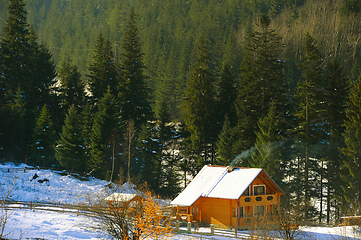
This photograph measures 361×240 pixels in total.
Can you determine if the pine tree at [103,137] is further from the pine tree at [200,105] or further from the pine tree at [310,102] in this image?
the pine tree at [310,102]

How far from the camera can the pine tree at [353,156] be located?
147 feet

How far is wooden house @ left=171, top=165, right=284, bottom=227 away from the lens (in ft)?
124

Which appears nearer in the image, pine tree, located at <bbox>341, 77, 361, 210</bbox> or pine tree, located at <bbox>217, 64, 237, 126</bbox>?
pine tree, located at <bbox>341, 77, 361, 210</bbox>

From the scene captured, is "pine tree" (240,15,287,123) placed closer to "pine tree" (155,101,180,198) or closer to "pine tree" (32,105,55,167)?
"pine tree" (155,101,180,198)

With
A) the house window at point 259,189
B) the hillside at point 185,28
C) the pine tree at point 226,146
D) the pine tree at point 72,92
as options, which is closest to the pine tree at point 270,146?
the pine tree at point 226,146

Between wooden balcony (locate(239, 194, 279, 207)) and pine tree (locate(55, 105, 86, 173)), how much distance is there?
1074 inches

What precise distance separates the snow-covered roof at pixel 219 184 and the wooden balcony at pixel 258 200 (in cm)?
124

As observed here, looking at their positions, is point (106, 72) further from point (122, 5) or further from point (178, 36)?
point (122, 5)

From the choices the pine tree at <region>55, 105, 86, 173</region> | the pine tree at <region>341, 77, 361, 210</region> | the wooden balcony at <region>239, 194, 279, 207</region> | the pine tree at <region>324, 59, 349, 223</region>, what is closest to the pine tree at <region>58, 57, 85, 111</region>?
the pine tree at <region>55, 105, 86, 173</region>

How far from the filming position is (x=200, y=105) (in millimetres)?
57406

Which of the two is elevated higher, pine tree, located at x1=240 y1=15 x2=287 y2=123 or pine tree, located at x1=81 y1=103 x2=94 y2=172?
pine tree, located at x1=240 y1=15 x2=287 y2=123

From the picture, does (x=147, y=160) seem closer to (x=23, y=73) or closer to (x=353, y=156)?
(x=23, y=73)

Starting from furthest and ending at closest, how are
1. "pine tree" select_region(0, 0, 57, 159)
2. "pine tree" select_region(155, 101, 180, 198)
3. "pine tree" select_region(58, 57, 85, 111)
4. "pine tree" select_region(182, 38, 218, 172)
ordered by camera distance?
1. "pine tree" select_region(58, 57, 85, 111)
2. "pine tree" select_region(0, 0, 57, 159)
3. "pine tree" select_region(182, 38, 218, 172)
4. "pine tree" select_region(155, 101, 180, 198)

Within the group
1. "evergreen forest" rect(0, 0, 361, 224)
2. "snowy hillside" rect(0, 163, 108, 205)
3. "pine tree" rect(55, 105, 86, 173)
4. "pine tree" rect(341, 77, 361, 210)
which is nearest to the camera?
"pine tree" rect(341, 77, 361, 210)
